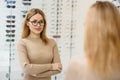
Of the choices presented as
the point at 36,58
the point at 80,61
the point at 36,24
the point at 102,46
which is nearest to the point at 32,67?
the point at 36,58

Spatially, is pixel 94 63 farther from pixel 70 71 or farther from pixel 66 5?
pixel 66 5

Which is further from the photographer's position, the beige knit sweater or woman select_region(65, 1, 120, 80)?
the beige knit sweater

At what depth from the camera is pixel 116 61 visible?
1367mm

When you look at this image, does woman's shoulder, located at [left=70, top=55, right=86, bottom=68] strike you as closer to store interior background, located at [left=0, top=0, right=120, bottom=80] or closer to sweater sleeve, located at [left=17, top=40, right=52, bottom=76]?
sweater sleeve, located at [left=17, top=40, right=52, bottom=76]

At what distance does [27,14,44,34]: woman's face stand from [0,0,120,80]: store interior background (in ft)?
2.64

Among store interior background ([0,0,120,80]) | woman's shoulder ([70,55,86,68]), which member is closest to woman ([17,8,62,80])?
Result: store interior background ([0,0,120,80])

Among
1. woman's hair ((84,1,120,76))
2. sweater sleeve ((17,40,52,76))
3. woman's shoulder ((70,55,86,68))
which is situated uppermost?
woman's hair ((84,1,120,76))

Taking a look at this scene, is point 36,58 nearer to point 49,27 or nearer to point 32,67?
point 32,67

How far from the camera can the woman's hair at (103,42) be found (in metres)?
1.35

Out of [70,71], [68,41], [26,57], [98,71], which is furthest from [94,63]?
[68,41]

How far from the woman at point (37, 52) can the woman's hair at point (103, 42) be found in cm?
102

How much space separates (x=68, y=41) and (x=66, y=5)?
0.50m

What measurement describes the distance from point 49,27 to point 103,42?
80.8 inches

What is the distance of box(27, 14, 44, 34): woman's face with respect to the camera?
2.49 metres
